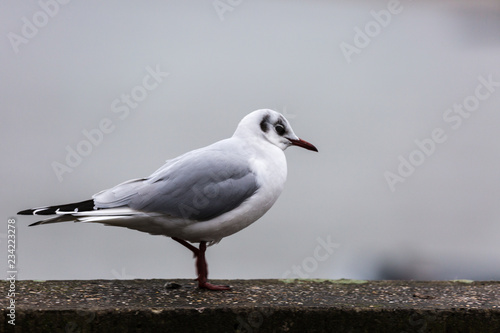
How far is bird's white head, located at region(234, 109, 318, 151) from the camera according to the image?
10.7ft

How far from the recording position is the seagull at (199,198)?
2.99 metres

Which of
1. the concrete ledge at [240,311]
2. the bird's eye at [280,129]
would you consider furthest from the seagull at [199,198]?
the concrete ledge at [240,311]

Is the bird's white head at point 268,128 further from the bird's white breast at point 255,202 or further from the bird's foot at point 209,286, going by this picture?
the bird's foot at point 209,286

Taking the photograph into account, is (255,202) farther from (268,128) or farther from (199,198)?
(268,128)

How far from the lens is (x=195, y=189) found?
3.03m

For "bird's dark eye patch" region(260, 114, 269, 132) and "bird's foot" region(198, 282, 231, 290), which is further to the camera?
"bird's dark eye patch" region(260, 114, 269, 132)

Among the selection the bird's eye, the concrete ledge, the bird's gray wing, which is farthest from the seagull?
the concrete ledge

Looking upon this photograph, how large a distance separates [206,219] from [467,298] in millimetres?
1289

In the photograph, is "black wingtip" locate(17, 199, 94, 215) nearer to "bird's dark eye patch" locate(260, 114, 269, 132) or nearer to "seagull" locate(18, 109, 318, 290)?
"seagull" locate(18, 109, 318, 290)

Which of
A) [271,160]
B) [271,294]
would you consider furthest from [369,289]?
[271,160]

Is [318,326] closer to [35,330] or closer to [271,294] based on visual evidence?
[271,294]

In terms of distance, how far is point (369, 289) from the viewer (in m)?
3.32

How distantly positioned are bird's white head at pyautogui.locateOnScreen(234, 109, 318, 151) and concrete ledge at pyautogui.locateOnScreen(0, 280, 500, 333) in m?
0.76

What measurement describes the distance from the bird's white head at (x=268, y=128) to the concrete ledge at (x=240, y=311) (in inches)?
29.8
